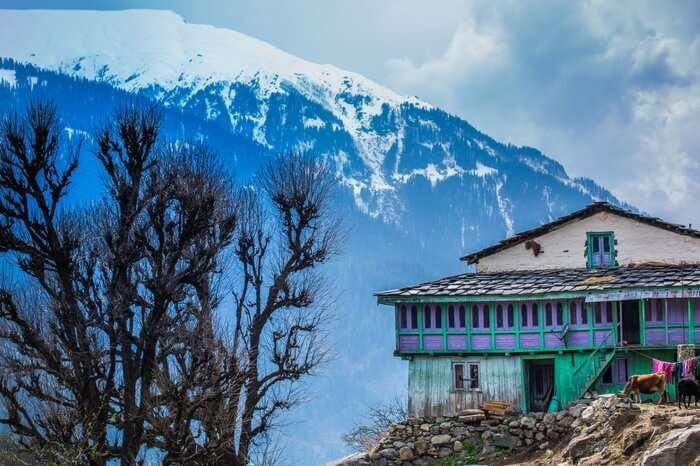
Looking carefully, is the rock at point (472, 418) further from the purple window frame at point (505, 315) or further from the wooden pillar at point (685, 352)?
the wooden pillar at point (685, 352)

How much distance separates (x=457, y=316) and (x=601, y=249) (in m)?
8.35

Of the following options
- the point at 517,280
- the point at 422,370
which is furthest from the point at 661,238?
the point at 422,370

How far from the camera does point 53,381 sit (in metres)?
38.2

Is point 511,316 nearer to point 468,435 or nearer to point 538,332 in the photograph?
point 538,332

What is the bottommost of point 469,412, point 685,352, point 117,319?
point 469,412

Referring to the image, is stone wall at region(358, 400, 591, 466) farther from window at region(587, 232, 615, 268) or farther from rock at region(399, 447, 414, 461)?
window at region(587, 232, 615, 268)

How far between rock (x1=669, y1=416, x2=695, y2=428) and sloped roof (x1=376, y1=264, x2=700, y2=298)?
13395mm

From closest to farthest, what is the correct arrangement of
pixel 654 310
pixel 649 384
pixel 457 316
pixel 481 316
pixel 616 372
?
pixel 649 384 → pixel 654 310 → pixel 616 372 → pixel 481 316 → pixel 457 316

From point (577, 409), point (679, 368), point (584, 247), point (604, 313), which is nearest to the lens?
point (679, 368)

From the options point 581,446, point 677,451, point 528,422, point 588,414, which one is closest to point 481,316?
point 528,422

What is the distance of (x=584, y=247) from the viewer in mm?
55531

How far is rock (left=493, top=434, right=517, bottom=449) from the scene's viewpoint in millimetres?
46188

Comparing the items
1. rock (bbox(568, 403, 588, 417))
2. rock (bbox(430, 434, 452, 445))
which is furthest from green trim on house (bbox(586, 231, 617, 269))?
rock (bbox(430, 434, 452, 445))

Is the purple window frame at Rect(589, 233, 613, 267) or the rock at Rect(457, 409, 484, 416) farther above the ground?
the purple window frame at Rect(589, 233, 613, 267)
